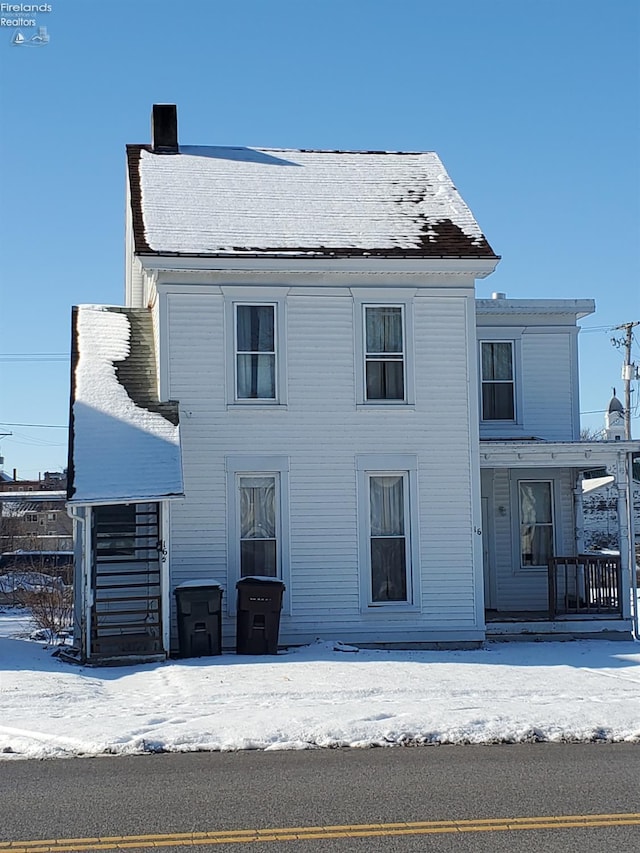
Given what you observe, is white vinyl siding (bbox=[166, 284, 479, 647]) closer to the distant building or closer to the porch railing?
the porch railing

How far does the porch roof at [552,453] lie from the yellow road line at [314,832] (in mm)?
11144

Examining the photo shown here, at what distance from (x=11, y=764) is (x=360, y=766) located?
3.02 metres

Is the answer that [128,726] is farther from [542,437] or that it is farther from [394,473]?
[542,437]

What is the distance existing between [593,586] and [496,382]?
423 cm

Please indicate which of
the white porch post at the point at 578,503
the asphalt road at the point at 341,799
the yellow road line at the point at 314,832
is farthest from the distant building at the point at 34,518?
the yellow road line at the point at 314,832

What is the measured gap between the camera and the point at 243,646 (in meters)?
16.6

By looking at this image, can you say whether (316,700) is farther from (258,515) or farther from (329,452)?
(329,452)

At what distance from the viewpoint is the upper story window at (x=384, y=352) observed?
1816 cm

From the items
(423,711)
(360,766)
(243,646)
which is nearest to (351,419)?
(243,646)

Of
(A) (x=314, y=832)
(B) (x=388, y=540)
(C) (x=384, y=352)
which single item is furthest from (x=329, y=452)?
(A) (x=314, y=832)

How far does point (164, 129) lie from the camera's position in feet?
71.6

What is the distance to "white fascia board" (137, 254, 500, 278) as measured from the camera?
17438 mm

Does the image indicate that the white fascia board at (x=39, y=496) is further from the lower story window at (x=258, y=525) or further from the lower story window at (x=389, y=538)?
the lower story window at (x=389, y=538)

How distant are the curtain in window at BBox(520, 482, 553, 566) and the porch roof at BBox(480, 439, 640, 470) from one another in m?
2.38
